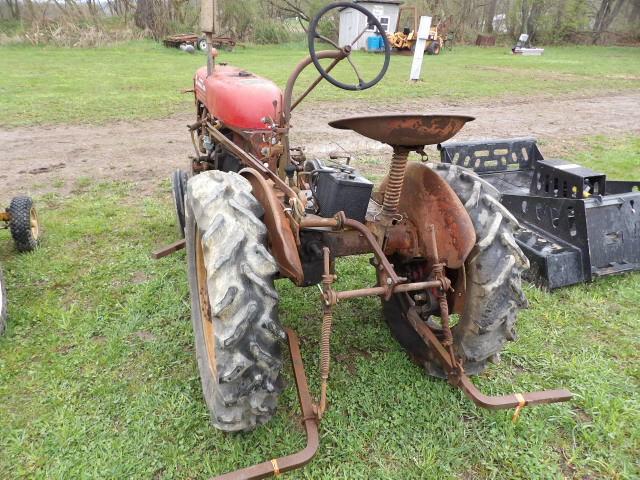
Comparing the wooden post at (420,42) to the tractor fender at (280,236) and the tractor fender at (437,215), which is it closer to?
the tractor fender at (437,215)

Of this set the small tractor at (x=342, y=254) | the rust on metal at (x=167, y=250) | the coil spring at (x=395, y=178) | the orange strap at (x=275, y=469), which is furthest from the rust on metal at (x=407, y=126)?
the rust on metal at (x=167, y=250)

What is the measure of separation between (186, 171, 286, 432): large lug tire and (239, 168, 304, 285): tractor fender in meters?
0.07

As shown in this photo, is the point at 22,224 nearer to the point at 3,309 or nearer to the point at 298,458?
the point at 3,309


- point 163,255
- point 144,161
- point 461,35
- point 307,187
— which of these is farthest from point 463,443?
point 461,35

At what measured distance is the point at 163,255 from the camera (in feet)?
11.7

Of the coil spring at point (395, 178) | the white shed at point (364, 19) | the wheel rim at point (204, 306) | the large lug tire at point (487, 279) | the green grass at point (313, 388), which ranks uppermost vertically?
the white shed at point (364, 19)

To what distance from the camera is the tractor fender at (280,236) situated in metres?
1.98

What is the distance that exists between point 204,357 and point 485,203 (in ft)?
5.02

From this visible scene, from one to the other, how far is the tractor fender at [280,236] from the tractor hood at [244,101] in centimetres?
117

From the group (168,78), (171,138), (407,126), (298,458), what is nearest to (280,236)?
(407,126)

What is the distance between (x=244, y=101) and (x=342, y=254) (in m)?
1.45

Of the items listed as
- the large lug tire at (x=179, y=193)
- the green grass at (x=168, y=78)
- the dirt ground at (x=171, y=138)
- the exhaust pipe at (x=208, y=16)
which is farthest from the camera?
the green grass at (x=168, y=78)

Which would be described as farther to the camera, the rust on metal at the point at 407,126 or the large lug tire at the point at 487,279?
the large lug tire at the point at 487,279

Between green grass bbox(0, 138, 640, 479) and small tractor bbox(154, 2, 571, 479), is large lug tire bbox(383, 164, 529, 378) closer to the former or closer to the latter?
small tractor bbox(154, 2, 571, 479)
